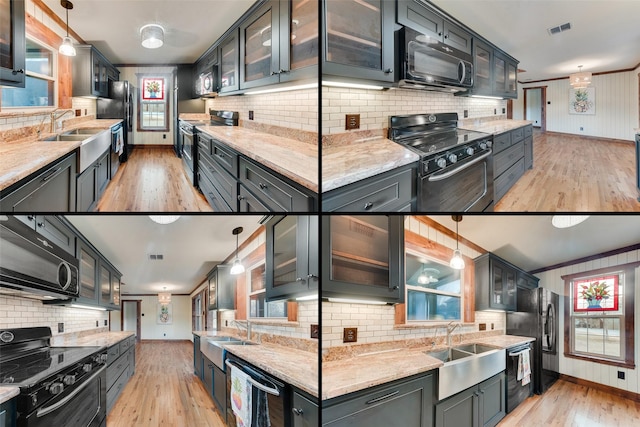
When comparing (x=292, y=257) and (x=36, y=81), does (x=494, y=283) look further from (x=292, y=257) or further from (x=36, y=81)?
(x=36, y=81)

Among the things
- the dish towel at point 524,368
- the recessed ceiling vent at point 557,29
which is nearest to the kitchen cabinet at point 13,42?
the recessed ceiling vent at point 557,29

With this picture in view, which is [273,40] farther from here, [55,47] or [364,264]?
[364,264]

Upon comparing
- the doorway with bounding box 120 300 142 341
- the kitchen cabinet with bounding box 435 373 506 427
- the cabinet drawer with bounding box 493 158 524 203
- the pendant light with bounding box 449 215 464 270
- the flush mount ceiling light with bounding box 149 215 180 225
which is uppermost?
the cabinet drawer with bounding box 493 158 524 203

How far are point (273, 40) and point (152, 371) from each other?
4.53ft

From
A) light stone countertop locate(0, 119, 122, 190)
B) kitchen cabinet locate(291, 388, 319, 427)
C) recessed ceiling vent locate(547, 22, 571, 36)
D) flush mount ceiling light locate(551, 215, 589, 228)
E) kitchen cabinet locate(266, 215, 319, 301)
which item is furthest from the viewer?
flush mount ceiling light locate(551, 215, 589, 228)

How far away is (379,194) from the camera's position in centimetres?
149

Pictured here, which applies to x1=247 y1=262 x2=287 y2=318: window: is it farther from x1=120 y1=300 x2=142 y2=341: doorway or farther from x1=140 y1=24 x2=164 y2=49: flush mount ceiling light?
x1=140 y1=24 x2=164 y2=49: flush mount ceiling light

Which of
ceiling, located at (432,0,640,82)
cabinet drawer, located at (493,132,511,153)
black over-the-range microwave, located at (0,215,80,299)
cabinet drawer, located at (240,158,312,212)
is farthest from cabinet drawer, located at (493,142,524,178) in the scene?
black over-the-range microwave, located at (0,215,80,299)

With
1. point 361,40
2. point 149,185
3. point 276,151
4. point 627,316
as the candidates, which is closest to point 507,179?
point 361,40

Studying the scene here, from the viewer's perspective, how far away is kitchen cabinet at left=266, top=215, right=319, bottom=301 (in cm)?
168

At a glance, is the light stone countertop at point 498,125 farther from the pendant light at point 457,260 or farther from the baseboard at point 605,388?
the baseboard at point 605,388

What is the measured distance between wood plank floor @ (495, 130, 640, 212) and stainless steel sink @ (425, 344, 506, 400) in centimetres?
72

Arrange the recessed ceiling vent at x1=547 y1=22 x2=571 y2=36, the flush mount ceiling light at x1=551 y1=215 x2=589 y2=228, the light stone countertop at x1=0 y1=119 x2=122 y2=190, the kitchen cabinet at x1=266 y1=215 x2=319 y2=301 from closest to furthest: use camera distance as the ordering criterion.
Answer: the light stone countertop at x1=0 y1=119 x2=122 y2=190
the recessed ceiling vent at x1=547 y1=22 x2=571 y2=36
the kitchen cabinet at x1=266 y1=215 x2=319 y2=301
the flush mount ceiling light at x1=551 y1=215 x2=589 y2=228

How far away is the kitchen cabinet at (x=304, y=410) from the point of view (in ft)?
5.12
